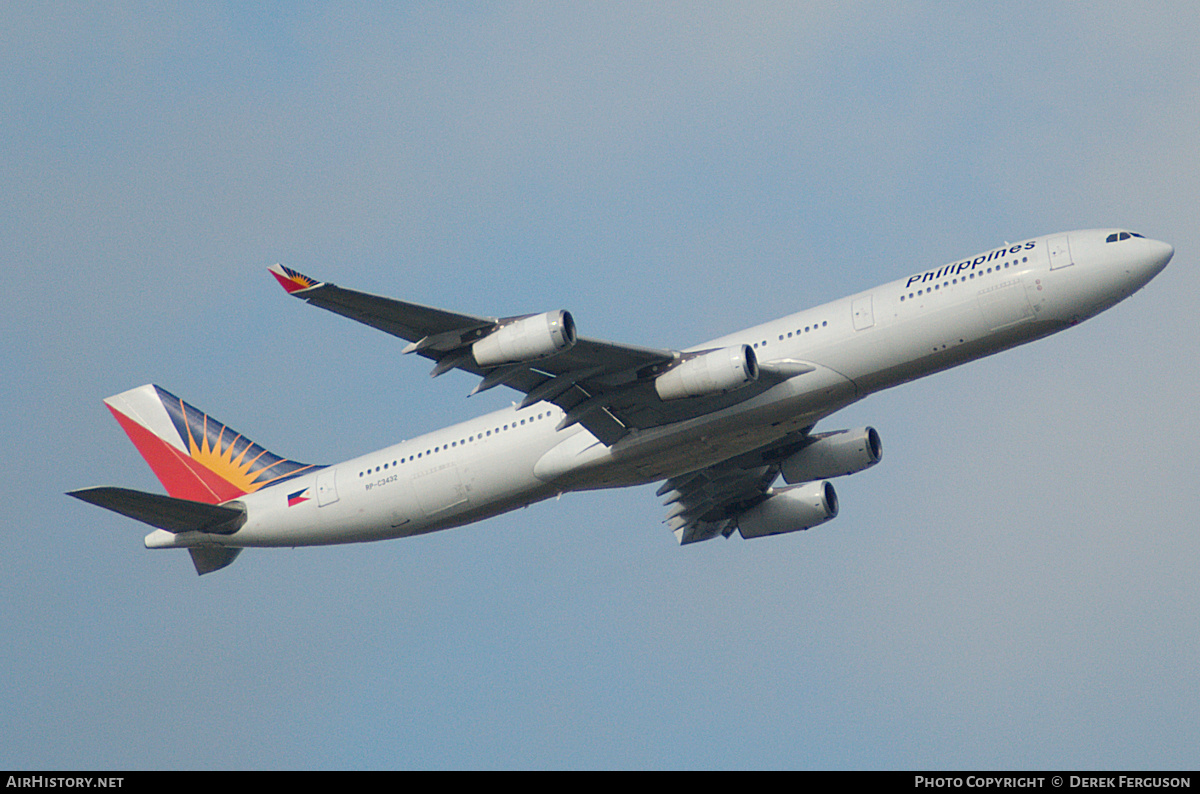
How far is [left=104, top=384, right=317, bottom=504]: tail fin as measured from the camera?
4600cm

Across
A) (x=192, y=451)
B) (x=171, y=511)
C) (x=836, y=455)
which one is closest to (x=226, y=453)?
(x=192, y=451)

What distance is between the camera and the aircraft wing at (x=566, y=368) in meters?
34.2

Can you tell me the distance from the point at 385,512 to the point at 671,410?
33.0 ft

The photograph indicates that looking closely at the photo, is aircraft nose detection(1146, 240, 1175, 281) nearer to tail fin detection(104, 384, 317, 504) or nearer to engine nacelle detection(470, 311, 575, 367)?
engine nacelle detection(470, 311, 575, 367)

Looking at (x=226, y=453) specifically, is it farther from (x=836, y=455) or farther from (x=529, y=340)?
(x=836, y=455)

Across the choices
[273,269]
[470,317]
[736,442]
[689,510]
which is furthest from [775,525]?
[273,269]

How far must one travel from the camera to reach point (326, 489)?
42.8 metres

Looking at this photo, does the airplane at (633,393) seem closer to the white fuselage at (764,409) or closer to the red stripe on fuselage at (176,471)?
the white fuselage at (764,409)

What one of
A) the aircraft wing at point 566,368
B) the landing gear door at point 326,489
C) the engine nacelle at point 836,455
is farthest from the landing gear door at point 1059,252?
the landing gear door at point 326,489

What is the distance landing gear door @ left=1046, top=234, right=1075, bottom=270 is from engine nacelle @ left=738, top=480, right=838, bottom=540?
43.0 ft

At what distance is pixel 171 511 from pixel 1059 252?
28.4 metres

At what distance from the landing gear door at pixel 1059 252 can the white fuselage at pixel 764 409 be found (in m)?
0.04

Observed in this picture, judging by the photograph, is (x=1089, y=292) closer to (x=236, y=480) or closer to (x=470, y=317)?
(x=470, y=317)

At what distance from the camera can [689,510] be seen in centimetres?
4750
